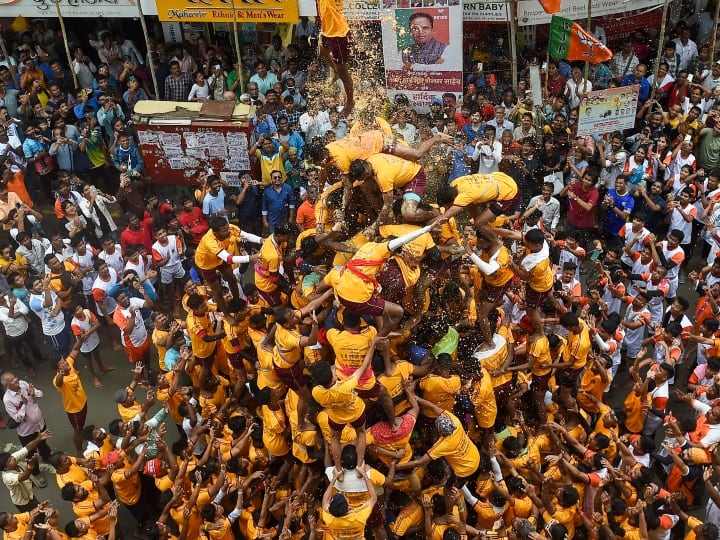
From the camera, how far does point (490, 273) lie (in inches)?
253

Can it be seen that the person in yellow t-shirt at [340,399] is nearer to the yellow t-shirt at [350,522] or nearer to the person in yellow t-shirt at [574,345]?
the yellow t-shirt at [350,522]

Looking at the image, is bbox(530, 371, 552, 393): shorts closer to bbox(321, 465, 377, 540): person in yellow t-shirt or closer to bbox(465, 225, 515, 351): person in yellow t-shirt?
bbox(465, 225, 515, 351): person in yellow t-shirt

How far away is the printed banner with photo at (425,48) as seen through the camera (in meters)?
11.0

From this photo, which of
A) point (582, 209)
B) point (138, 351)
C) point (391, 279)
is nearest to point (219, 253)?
point (138, 351)

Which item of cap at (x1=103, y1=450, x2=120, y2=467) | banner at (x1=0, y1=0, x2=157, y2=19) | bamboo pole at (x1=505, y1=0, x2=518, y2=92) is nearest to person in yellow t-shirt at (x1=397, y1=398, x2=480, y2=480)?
cap at (x1=103, y1=450, x2=120, y2=467)

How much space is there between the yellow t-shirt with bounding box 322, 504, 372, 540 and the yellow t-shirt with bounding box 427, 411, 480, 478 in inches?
28.9

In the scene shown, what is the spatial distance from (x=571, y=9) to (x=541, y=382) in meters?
6.69

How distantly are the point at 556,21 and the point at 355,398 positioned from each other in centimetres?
680

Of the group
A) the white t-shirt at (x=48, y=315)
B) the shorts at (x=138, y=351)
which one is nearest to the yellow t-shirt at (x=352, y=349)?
the shorts at (x=138, y=351)

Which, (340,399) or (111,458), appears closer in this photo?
(340,399)

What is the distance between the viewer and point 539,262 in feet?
22.2

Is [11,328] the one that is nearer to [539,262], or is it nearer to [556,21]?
[539,262]

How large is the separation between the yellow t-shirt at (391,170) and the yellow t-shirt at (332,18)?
1.60 m

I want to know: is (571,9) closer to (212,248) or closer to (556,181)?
(556,181)
